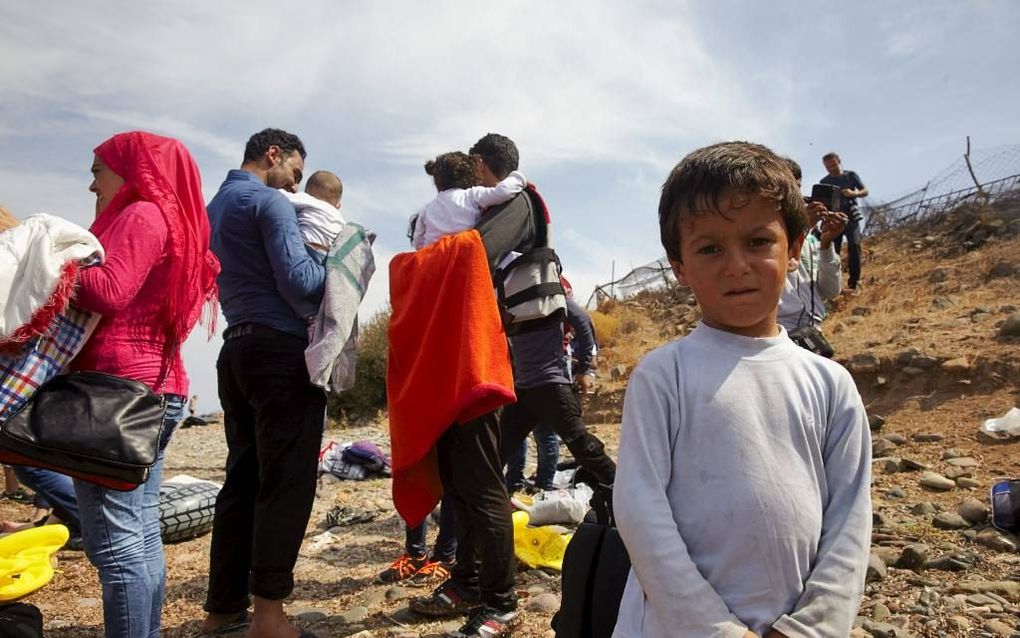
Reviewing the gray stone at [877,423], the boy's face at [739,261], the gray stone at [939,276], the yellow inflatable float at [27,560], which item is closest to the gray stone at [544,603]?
the yellow inflatable float at [27,560]

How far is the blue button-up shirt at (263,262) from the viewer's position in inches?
116

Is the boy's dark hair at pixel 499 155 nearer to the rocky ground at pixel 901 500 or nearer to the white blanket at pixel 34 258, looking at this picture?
the white blanket at pixel 34 258

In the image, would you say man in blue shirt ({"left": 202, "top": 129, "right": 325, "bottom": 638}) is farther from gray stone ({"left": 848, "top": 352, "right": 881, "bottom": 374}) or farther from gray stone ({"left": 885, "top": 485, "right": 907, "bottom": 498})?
gray stone ({"left": 848, "top": 352, "right": 881, "bottom": 374})

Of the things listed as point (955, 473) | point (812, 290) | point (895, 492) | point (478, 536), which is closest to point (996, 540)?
point (895, 492)

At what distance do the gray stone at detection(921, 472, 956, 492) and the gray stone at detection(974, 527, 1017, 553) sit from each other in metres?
1.17

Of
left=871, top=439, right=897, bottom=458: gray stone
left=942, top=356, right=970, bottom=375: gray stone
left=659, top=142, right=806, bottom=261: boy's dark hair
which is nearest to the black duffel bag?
left=659, top=142, right=806, bottom=261: boy's dark hair

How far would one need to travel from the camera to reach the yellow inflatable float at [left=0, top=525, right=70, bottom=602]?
2.84 meters

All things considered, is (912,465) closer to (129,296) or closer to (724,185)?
(724,185)

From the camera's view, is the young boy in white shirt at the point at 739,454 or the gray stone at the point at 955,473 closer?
the young boy in white shirt at the point at 739,454

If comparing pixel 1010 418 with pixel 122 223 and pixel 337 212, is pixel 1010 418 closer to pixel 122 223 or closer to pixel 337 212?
pixel 337 212

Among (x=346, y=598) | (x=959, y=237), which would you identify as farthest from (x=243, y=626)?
(x=959, y=237)

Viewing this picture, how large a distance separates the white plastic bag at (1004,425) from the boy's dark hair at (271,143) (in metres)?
6.02

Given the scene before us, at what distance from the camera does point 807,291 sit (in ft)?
13.0

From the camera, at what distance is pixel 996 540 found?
3.90 m
